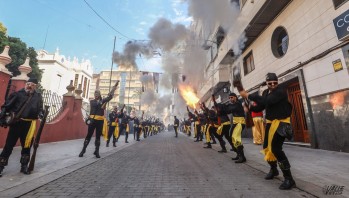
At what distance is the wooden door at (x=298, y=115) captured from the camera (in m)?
8.56

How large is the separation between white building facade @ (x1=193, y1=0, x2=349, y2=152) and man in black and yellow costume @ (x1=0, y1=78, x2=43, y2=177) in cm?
868

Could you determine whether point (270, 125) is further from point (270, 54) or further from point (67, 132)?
point (67, 132)

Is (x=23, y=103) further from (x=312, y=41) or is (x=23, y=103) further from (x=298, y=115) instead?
(x=298, y=115)

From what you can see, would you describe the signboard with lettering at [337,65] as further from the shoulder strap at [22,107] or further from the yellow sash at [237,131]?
the shoulder strap at [22,107]

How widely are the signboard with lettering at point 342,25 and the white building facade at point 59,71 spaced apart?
3505 cm

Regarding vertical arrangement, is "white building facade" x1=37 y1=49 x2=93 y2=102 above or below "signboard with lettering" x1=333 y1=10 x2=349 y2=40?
above

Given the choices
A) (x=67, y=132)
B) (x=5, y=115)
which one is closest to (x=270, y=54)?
(x=5, y=115)

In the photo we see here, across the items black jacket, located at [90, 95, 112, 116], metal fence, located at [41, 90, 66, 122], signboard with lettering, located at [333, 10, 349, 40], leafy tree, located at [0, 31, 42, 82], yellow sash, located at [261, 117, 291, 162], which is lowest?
yellow sash, located at [261, 117, 291, 162]

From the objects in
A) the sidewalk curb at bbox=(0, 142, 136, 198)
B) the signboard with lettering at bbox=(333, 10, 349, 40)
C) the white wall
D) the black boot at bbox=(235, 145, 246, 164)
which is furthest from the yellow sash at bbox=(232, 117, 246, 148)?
the signboard with lettering at bbox=(333, 10, 349, 40)

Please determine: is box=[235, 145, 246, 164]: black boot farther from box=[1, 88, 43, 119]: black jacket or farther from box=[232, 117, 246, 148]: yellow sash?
box=[1, 88, 43, 119]: black jacket

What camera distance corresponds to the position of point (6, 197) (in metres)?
2.50

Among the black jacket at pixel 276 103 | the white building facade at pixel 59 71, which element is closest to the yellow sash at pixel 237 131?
the black jacket at pixel 276 103

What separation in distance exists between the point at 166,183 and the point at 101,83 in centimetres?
6353

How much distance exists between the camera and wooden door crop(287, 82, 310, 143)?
8.56m
